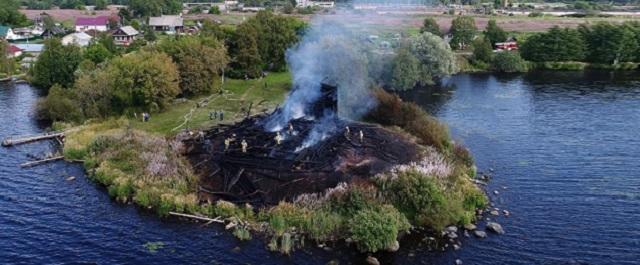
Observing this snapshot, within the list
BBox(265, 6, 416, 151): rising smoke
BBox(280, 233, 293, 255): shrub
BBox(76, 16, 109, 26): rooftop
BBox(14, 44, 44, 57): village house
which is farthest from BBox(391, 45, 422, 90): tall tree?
BBox(76, 16, 109, 26): rooftop

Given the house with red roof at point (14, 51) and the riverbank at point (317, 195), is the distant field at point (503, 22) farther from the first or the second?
the house with red roof at point (14, 51)

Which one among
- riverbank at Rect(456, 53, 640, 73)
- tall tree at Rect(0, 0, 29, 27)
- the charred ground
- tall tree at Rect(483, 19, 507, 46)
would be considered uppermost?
tall tree at Rect(0, 0, 29, 27)

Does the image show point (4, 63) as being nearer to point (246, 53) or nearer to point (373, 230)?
point (246, 53)

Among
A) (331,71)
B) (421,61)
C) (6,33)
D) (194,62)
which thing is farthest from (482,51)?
(6,33)

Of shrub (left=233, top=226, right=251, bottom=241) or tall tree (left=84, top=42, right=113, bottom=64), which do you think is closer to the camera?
shrub (left=233, top=226, right=251, bottom=241)

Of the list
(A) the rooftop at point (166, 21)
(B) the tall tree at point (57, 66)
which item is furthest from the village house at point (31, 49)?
(A) the rooftop at point (166, 21)

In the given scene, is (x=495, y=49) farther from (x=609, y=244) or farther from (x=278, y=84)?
(x=609, y=244)

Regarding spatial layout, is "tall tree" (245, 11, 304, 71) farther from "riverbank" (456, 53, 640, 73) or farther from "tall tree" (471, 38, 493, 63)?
"tall tree" (471, 38, 493, 63)

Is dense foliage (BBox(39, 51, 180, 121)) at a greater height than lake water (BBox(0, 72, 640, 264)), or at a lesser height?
greater
